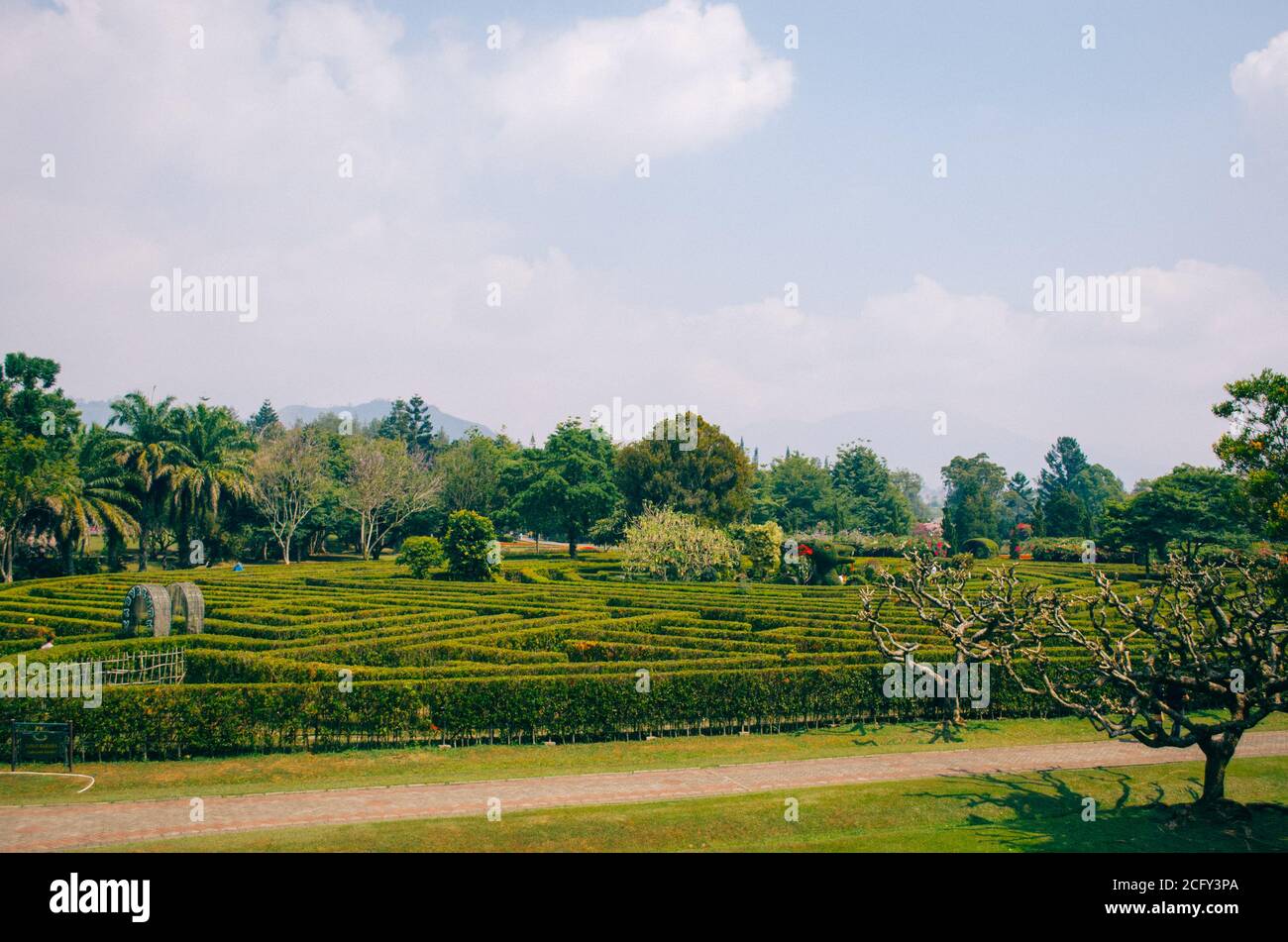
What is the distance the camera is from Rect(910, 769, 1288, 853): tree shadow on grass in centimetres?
1478

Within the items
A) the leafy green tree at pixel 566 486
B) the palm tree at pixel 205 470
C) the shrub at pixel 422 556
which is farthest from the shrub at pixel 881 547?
the palm tree at pixel 205 470

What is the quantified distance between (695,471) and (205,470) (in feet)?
130

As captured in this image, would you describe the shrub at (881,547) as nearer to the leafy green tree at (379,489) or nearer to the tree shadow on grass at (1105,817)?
the leafy green tree at (379,489)

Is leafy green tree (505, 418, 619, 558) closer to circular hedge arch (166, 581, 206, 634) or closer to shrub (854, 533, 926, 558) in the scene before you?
shrub (854, 533, 926, 558)

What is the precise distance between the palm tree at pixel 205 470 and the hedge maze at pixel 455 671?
24.5m

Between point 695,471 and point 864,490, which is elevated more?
point 695,471

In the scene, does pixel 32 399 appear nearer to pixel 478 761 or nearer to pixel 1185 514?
pixel 478 761

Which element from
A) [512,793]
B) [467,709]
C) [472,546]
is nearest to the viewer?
[512,793]

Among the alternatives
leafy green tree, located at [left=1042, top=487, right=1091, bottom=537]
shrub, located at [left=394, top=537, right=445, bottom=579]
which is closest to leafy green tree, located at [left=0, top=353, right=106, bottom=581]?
shrub, located at [left=394, top=537, right=445, bottom=579]

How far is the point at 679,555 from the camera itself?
53938 mm

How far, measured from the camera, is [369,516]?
7688cm

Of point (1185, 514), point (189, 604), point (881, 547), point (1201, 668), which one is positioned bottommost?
point (881, 547)

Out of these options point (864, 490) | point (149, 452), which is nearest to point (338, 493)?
point (149, 452)
